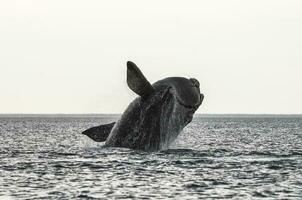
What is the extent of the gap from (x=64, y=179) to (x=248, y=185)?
8505mm

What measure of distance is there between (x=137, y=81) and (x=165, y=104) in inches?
87.7

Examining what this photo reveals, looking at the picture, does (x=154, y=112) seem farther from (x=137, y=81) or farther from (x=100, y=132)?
(x=100, y=132)

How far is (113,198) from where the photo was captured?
2677 cm

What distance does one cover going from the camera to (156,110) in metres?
33.0

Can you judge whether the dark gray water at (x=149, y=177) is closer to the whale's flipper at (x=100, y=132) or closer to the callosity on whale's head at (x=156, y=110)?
the whale's flipper at (x=100, y=132)

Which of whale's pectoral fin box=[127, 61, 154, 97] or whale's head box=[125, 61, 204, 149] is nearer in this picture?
whale's pectoral fin box=[127, 61, 154, 97]

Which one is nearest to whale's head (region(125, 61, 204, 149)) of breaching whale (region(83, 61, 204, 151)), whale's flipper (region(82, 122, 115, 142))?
breaching whale (region(83, 61, 204, 151))

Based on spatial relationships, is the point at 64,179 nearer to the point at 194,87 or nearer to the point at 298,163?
the point at 194,87

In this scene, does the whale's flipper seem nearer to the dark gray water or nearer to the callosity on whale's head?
Answer: the callosity on whale's head

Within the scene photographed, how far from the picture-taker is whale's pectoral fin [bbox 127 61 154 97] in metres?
30.1

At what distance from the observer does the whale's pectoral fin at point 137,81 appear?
30.1 metres

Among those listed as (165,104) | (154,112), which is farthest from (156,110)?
(165,104)

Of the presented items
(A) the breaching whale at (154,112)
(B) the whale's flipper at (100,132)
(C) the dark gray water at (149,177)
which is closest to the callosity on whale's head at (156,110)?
A: (A) the breaching whale at (154,112)

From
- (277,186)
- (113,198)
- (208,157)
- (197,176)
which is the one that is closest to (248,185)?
(277,186)
